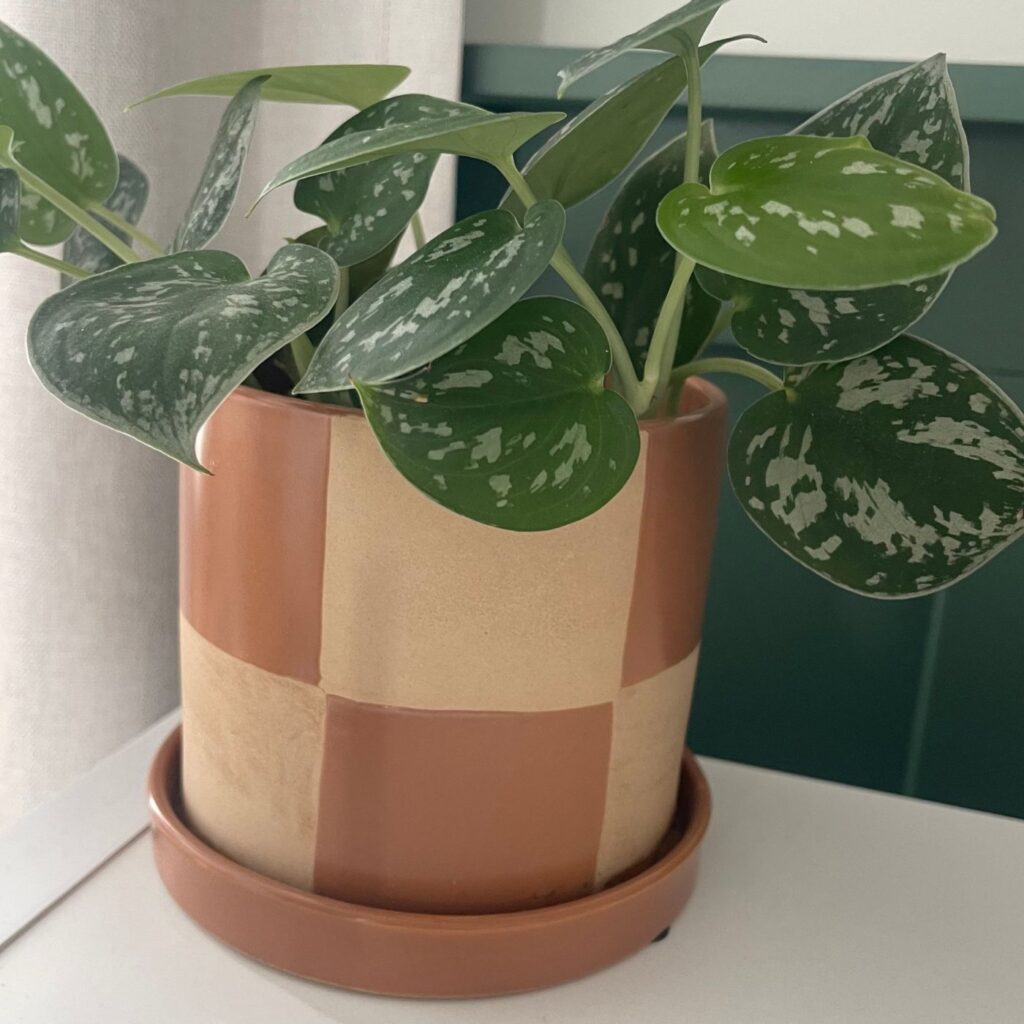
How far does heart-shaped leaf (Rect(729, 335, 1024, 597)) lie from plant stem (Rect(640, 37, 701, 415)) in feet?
0.14

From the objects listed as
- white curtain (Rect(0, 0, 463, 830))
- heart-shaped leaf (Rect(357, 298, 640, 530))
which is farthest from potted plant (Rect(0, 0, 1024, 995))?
white curtain (Rect(0, 0, 463, 830))

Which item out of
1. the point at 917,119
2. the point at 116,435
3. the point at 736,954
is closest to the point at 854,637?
the point at 736,954

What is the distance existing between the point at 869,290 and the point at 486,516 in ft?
0.54

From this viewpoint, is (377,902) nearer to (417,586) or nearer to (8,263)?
(417,586)

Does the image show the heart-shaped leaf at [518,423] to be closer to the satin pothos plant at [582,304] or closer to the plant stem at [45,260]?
the satin pothos plant at [582,304]

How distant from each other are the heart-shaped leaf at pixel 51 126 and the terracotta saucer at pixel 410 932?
288 millimetres

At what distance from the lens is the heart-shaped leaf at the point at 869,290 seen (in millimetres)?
391

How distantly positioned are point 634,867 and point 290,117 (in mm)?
566

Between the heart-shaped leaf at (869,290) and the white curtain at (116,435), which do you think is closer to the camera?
the heart-shaped leaf at (869,290)

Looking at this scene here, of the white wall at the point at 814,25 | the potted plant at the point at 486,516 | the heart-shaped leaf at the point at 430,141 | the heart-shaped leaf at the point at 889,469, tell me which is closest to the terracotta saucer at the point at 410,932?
the potted plant at the point at 486,516

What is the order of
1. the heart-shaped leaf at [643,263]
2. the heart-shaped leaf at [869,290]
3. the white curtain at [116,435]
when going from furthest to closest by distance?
1. the white curtain at [116,435]
2. the heart-shaped leaf at [643,263]
3. the heart-shaped leaf at [869,290]

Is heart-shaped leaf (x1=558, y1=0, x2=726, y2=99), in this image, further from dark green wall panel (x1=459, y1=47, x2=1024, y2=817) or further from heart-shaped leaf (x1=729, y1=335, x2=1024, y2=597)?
dark green wall panel (x1=459, y1=47, x2=1024, y2=817)

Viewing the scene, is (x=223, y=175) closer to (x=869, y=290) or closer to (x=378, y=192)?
(x=378, y=192)

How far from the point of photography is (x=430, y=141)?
35 centimetres
